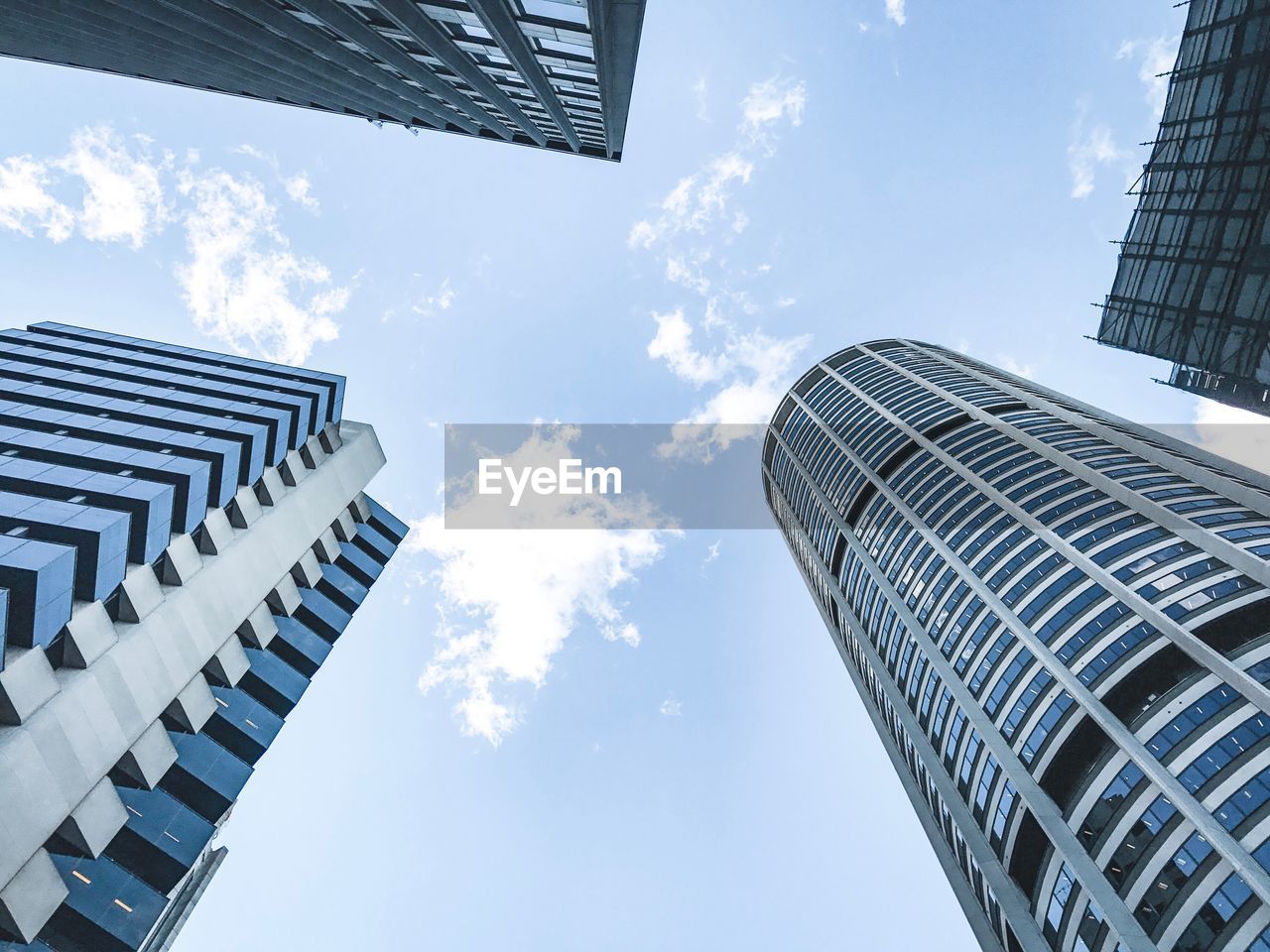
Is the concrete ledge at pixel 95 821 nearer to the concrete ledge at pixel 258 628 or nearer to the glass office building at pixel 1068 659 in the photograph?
the concrete ledge at pixel 258 628

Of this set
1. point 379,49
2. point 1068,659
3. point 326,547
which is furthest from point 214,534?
point 1068,659

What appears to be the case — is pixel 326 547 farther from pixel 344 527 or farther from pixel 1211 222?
pixel 1211 222

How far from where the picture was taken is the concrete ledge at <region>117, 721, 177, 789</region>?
24.2 meters

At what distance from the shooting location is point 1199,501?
62750 mm

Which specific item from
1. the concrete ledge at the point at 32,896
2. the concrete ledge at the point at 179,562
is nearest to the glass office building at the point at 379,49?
the concrete ledge at the point at 179,562

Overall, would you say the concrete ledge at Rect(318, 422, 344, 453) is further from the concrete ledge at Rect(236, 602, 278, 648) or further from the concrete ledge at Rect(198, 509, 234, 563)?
the concrete ledge at Rect(198, 509, 234, 563)

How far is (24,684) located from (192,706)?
936cm

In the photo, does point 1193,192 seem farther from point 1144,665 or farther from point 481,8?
point 1144,665

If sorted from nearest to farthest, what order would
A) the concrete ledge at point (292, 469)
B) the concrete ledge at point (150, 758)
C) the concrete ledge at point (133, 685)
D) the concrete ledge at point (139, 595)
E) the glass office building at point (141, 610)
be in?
the concrete ledge at point (133, 685)
the glass office building at point (141, 610)
the concrete ledge at point (139, 595)
the concrete ledge at point (150, 758)
the concrete ledge at point (292, 469)

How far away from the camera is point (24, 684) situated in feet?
62.1

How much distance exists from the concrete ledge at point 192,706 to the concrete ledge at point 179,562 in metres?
4.59

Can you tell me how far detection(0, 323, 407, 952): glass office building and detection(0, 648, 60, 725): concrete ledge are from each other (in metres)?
0.06

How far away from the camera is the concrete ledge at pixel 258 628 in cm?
3284

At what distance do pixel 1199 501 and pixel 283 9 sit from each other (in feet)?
271
